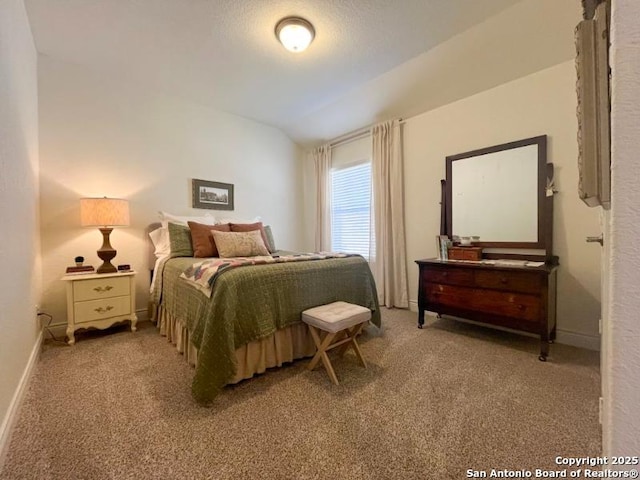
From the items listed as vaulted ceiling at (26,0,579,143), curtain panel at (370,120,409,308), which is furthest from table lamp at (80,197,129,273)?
curtain panel at (370,120,409,308)

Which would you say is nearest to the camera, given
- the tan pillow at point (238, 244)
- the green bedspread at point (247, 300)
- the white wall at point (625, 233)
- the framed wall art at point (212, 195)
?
the white wall at point (625, 233)

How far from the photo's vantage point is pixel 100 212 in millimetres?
2445

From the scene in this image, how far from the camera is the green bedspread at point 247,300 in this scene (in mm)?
1548

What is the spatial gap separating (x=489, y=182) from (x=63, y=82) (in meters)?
4.23

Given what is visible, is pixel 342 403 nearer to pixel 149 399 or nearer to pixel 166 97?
pixel 149 399

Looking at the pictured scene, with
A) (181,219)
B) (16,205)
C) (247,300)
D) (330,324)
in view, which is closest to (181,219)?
(181,219)

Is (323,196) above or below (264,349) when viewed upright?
above

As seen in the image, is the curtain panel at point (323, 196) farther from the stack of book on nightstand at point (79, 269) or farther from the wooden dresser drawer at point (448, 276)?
the stack of book on nightstand at point (79, 269)

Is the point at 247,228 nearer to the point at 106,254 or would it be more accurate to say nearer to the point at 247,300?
the point at 106,254

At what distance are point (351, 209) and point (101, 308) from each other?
3086 mm

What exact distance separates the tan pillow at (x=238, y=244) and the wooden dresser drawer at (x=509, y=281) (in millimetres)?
2032

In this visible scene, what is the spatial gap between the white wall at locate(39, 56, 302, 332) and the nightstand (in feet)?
1.49

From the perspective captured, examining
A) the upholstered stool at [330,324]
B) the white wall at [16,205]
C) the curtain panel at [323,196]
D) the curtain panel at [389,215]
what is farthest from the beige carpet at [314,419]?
the curtain panel at [323,196]

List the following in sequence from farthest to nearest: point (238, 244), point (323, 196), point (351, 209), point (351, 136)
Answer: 1. point (323, 196)
2. point (351, 209)
3. point (351, 136)
4. point (238, 244)
